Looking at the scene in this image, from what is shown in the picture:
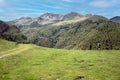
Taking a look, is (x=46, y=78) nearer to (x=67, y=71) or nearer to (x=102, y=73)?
(x=67, y=71)

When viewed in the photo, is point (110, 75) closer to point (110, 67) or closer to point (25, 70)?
point (110, 67)

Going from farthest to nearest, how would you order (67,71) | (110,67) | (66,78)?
(110,67)
(67,71)
(66,78)

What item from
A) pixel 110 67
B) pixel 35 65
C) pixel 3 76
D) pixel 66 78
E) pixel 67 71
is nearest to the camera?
pixel 66 78

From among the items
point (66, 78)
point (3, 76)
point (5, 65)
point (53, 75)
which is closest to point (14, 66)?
point (5, 65)

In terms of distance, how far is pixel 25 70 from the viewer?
45.3m

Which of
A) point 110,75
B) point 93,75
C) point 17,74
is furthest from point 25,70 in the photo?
point 110,75

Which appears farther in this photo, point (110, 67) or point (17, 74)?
point (110, 67)

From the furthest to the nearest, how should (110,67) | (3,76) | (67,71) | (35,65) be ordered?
(35,65) < (110,67) < (67,71) < (3,76)

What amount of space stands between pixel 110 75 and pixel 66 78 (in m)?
8.44

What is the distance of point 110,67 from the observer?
47.3 m

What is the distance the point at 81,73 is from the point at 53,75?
Answer: 553 cm

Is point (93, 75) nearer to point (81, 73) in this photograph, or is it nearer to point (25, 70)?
point (81, 73)

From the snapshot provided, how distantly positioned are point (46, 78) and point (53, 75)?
2.17 m

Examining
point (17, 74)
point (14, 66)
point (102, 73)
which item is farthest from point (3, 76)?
point (102, 73)
